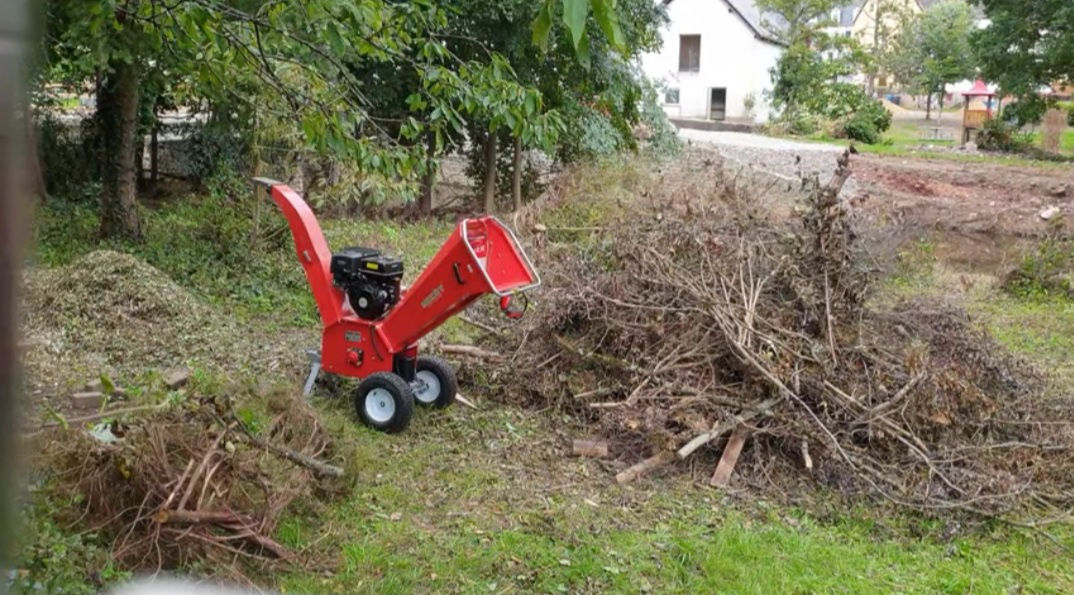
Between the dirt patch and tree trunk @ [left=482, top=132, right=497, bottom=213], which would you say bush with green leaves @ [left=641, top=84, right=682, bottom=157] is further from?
the dirt patch

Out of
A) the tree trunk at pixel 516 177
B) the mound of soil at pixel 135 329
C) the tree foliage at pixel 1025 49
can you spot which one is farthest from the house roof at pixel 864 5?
the mound of soil at pixel 135 329

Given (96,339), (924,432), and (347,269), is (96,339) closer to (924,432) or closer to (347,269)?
(347,269)

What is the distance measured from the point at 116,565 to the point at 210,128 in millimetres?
9733

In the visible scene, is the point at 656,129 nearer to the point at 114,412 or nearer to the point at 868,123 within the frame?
the point at 114,412

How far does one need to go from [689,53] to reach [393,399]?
1637 inches

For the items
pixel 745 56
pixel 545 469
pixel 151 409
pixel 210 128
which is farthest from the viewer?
pixel 745 56

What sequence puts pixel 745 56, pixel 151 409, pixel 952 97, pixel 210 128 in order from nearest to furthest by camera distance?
pixel 151 409 < pixel 210 128 < pixel 745 56 < pixel 952 97

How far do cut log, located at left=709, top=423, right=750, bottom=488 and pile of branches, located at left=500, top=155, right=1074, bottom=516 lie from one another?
0.01m

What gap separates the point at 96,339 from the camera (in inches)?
288

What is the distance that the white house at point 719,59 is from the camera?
4356 cm

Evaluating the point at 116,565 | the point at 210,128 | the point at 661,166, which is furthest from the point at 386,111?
the point at 116,565

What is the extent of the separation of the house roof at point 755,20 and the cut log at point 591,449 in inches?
1564

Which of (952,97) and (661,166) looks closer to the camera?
(661,166)

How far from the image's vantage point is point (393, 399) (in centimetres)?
607
